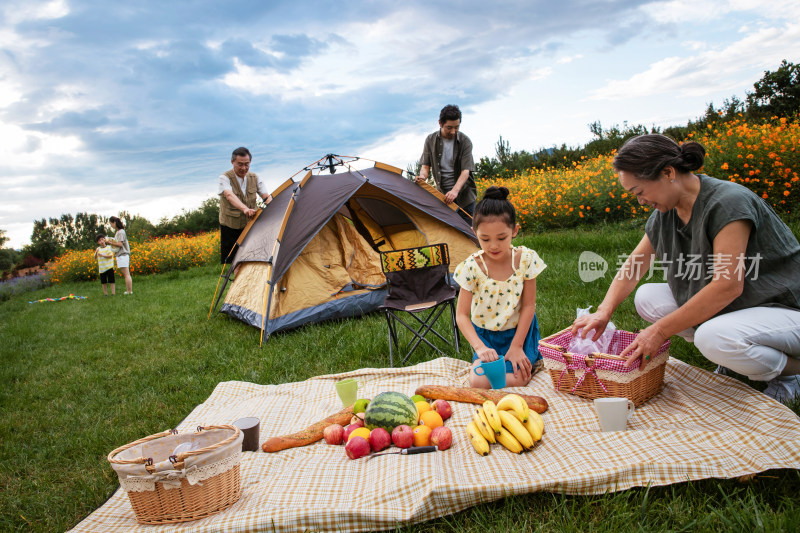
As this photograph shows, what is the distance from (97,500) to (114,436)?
839mm

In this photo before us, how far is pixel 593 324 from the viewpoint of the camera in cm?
267

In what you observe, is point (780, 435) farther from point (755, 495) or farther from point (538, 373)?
point (538, 373)

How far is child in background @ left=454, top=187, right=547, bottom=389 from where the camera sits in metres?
2.80

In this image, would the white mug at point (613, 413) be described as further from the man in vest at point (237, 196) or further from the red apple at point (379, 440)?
the man in vest at point (237, 196)

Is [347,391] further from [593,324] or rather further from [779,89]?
[779,89]

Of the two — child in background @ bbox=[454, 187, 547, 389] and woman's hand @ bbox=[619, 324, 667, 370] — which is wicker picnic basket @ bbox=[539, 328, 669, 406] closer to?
woman's hand @ bbox=[619, 324, 667, 370]

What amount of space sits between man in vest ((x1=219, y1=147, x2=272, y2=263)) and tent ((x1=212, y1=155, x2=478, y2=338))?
327mm

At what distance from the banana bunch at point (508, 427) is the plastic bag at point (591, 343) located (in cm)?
63

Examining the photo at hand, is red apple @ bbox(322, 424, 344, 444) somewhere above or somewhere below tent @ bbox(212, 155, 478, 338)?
below

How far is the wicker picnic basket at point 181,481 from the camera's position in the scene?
1.83m

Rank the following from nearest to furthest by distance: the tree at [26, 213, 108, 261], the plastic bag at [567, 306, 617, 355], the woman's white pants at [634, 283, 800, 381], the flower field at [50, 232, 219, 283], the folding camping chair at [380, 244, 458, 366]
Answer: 1. the woman's white pants at [634, 283, 800, 381]
2. the plastic bag at [567, 306, 617, 355]
3. the folding camping chair at [380, 244, 458, 366]
4. the flower field at [50, 232, 219, 283]
5. the tree at [26, 213, 108, 261]

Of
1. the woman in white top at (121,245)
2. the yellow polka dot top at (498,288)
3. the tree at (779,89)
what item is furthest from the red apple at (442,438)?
the tree at (779,89)

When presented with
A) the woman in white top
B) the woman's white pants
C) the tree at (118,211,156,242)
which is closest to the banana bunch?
the woman's white pants

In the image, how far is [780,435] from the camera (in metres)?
1.96
